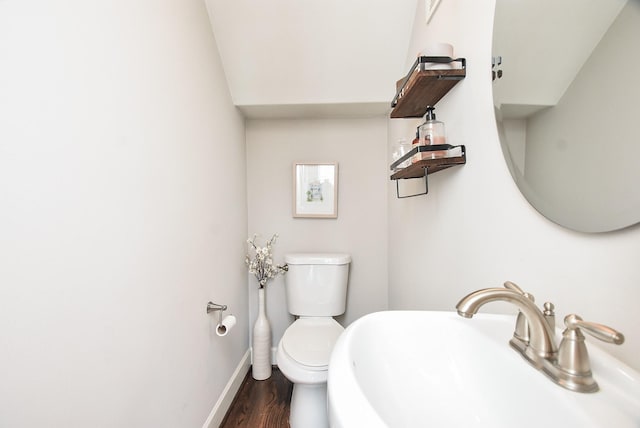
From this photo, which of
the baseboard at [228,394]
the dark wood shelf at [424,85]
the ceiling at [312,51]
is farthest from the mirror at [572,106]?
the baseboard at [228,394]

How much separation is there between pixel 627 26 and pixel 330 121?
5.40 feet

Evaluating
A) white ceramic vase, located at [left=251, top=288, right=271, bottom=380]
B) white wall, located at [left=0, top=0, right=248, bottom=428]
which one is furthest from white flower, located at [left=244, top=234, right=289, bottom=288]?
white wall, located at [left=0, top=0, right=248, bottom=428]

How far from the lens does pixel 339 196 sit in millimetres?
1960

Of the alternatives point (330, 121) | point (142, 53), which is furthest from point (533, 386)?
point (330, 121)

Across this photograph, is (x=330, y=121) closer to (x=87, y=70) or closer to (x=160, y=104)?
(x=160, y=104)

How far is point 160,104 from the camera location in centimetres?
96

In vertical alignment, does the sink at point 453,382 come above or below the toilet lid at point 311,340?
above

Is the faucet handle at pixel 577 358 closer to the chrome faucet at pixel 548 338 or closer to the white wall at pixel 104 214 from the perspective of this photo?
the chrome faucet at pixel 548 338

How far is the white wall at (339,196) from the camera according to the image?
1.94m

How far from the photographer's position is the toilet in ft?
4.27

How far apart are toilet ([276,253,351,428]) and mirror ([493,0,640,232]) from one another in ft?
3.85

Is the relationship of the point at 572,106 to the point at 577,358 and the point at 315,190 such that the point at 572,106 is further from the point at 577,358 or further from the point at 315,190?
the point at 315,190

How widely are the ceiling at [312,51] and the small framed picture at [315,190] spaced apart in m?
0.41

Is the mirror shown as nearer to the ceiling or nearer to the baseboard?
the ceiling
